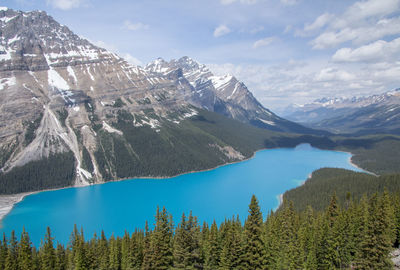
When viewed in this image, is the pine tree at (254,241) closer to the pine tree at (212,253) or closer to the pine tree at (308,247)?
the pine tree at (308,247)

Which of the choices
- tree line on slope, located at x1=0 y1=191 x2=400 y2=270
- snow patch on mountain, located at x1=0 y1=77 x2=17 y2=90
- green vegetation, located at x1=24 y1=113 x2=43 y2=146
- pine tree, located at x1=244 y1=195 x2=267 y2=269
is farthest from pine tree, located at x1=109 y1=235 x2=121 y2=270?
snow patch on mountain, located at x1=0 y1=77 x2=17 y2=90

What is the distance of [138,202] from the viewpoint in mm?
124625

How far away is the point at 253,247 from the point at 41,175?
14818cm

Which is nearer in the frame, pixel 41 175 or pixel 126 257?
pixel 126 257

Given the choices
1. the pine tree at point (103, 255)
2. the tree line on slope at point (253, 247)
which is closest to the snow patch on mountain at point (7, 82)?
the tree line on slope at point (253, 247)

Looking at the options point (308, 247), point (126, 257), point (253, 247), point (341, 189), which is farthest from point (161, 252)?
point (341, 189)

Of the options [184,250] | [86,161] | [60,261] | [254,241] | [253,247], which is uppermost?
[86,161]

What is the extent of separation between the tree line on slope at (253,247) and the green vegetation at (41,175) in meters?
96.4

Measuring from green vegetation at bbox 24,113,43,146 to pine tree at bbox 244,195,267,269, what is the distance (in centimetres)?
17227

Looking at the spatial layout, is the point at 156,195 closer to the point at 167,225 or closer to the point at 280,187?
the point at 280,187

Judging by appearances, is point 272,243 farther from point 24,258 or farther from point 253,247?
point 24,258

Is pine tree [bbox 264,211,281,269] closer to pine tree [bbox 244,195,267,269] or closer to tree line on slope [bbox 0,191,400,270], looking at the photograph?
tree line on slope [bbox 0,191,400,270]

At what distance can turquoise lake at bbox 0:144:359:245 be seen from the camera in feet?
326

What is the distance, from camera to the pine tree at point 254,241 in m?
31.4
